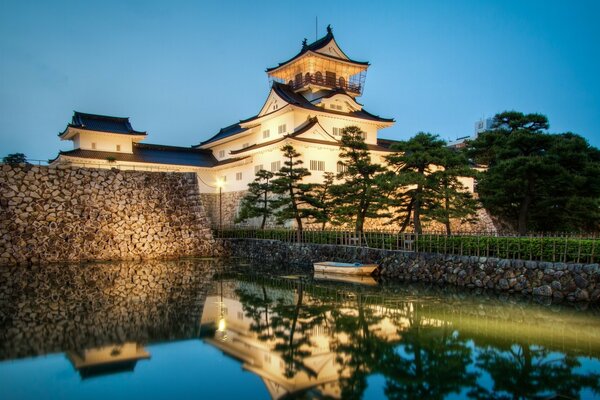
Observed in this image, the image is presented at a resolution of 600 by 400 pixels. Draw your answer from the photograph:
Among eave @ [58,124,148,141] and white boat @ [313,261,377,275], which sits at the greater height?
eave @ [58,124,148,141]

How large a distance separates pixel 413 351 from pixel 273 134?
81.7ft

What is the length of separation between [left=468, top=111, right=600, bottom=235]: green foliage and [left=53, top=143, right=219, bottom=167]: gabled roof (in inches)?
825

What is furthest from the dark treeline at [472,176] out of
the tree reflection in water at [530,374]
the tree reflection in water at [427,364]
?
the tree reflection in water at [530,374]

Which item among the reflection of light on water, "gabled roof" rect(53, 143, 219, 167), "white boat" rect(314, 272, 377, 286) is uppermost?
"gabled roof" rect(53, 143, 219, 167)

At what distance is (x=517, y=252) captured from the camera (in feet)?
43.8

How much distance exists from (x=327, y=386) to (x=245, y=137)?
29802mm

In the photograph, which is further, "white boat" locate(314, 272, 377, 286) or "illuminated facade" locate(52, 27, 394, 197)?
"illuminated facade" locate(52, 27, 394, 197)

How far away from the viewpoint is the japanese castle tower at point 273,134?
28.7 meters

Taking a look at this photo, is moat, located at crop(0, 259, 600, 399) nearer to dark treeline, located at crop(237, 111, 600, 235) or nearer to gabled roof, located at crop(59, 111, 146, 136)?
dark treeline, located at crop(237, 111, 600, 235)

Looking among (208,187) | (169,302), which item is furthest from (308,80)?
(169,302)

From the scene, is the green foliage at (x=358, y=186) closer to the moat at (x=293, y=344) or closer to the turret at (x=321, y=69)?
the moat at (x=293, y=344)

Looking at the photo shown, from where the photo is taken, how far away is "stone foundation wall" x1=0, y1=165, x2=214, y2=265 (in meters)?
20.7

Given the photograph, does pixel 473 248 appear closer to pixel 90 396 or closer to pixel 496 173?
pixel 496 173

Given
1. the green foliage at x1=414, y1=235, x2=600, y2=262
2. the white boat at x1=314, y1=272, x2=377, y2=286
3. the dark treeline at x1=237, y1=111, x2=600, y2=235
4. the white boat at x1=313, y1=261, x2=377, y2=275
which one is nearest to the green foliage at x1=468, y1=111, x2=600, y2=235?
the dark treeline at x1=237, y1=111, x2=600, y2=235
